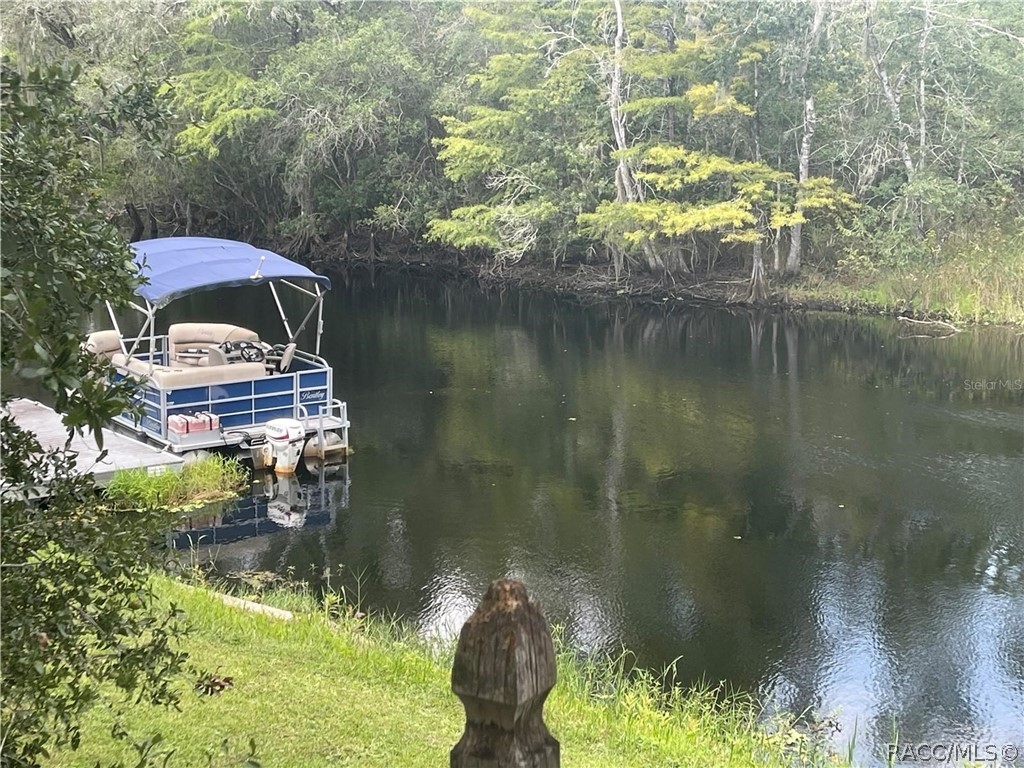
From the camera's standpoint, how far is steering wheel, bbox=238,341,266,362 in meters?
15.3

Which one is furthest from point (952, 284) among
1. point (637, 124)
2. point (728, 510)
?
point (728, 510)

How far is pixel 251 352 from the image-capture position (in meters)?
15.5

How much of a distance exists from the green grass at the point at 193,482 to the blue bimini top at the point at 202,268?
2103mm

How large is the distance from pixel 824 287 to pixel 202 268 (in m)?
16.9

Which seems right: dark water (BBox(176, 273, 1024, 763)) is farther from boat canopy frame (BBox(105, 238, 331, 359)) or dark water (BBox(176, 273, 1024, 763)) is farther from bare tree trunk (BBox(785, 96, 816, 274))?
bare tree trunk (BBox(785, 96, 816, 274))

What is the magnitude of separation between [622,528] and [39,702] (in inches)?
374

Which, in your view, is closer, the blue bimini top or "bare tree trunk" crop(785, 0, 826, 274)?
the blue bimini top

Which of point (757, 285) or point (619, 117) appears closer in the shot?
point (757, 285)

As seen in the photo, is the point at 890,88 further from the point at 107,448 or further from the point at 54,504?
the point at 54,504

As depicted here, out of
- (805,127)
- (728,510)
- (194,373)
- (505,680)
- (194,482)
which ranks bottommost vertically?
(728,510)

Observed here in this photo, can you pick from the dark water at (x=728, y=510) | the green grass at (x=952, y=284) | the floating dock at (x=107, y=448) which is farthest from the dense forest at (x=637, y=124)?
the floating dock at (x=107, y=448)

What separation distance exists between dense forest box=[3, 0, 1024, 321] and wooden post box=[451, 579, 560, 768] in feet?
74.8

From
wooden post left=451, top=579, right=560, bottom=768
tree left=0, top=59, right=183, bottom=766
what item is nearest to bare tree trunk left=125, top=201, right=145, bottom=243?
tree left=0, top=59, right=183, bottom=766

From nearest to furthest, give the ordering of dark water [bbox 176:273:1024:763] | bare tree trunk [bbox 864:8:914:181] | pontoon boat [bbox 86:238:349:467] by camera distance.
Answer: dark water [bbox 176:273:1024:763] → pontoon boat [bbox 86:238:349:467] → bare tree trunk [bbox 864:8:914:181]
